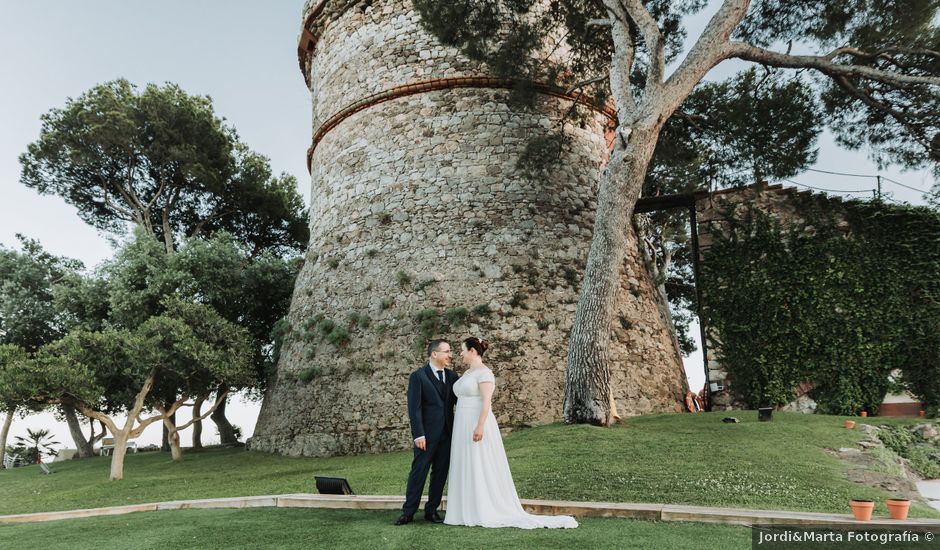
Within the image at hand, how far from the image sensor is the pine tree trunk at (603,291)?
8422mm

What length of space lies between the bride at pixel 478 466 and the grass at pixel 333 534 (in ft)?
0.50

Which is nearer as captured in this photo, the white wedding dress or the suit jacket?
the white wedding dress

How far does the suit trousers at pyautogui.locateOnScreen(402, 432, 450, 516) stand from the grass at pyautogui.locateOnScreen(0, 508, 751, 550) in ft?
0.54

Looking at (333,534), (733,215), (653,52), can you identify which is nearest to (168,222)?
(653,52)

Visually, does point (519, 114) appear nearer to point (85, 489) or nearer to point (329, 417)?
point (329, 417)

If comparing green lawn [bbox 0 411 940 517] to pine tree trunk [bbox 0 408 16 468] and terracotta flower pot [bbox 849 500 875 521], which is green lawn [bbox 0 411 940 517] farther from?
pine tree trunk [bbox 0 408 16 468]

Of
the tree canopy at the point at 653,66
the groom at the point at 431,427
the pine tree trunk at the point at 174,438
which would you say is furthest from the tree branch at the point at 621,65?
the pine tree trunk at the point at 174,438

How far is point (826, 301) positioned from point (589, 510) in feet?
28.6

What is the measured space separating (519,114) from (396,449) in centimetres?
734

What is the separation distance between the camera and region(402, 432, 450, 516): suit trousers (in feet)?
15.1

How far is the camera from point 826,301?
432 inches

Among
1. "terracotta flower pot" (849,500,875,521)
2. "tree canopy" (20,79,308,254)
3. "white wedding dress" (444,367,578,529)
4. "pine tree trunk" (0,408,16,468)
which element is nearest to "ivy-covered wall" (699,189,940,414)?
"terracotta flower pot" (849,500,875,521)

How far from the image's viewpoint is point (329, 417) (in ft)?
35.2

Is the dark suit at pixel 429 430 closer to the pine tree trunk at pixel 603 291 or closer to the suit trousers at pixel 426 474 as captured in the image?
the suit trousers at pixel 426 474
